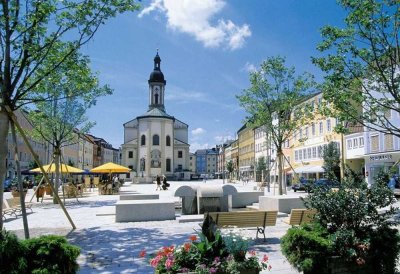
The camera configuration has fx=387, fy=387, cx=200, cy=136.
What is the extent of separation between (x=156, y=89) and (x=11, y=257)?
Answer: 9192cm

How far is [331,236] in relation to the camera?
20.2 ft

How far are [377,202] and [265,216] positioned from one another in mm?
4444

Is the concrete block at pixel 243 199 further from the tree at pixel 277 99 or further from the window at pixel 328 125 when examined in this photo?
the window at pixel 328 125

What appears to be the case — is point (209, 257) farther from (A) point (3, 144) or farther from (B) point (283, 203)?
(B) point (283, 203)

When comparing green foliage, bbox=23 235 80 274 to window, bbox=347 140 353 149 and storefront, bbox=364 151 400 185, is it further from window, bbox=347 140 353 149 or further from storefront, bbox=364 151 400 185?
window, bbox=347 140 353 149

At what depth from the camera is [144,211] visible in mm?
14984

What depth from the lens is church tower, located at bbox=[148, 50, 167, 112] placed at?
310 ft

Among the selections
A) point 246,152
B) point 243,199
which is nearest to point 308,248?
point 243,199

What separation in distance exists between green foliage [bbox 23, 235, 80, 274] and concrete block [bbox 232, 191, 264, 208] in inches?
588

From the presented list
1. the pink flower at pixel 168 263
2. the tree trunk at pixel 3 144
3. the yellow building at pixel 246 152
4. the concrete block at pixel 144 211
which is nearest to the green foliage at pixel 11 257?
the pink flower at pixel 168 263

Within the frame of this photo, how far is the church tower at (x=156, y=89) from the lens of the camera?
310 feet

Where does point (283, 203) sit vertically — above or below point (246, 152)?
below

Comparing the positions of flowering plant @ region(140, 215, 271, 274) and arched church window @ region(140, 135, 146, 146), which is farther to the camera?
arched church window @ region(140, 135, 146, 146)

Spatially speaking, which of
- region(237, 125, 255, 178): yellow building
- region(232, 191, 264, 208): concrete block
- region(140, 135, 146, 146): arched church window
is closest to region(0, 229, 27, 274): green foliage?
region(232, 191, 264, 208): concrete block
